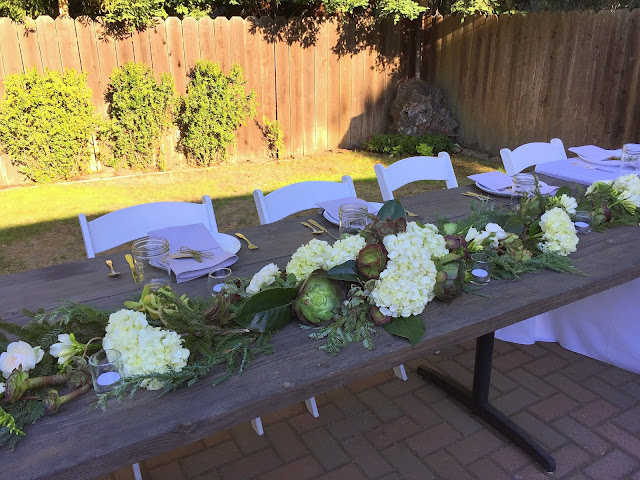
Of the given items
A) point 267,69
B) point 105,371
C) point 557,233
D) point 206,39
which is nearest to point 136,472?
point 105,371

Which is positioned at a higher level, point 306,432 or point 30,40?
point 30,40

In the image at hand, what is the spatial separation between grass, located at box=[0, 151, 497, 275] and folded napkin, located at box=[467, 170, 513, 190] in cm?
258

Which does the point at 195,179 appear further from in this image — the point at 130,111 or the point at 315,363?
the point at 315,363

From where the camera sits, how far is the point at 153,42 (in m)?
6.26

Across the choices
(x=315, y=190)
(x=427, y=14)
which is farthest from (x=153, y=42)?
(x=315, y=190)

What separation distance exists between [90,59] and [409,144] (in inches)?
159

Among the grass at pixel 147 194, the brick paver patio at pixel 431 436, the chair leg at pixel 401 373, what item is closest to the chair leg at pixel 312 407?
the brick paver patio at pixel 431 436

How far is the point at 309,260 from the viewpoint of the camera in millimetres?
1431

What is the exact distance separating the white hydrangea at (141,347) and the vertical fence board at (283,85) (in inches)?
252

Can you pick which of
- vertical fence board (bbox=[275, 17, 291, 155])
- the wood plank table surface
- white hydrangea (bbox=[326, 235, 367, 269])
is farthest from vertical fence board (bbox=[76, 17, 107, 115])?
white hydrangea (bbox=[326, 235, 367, 269])

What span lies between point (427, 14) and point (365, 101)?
1575 mm

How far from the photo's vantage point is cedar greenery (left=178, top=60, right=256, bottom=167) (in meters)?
6.39

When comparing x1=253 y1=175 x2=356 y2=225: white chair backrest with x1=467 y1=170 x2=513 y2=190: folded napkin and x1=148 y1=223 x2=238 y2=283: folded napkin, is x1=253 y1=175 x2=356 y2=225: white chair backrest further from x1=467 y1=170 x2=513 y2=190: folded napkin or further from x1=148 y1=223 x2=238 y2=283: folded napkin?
x1=467 y1=170 x2=513 y2=190: folded napkin

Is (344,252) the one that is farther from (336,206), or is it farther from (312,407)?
(312,407)
